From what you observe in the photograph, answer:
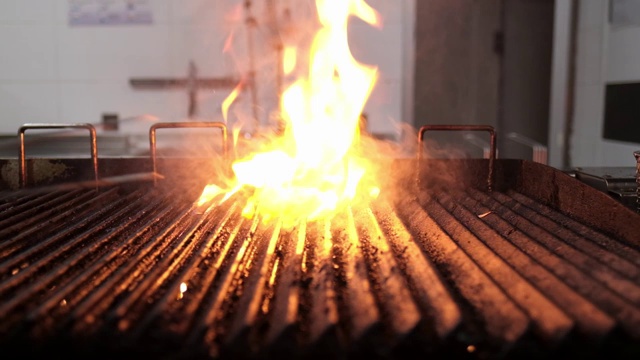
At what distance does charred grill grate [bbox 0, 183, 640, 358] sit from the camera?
2.42 feet

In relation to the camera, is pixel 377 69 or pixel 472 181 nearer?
pixel 472 181

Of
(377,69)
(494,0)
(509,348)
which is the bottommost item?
(509,348)

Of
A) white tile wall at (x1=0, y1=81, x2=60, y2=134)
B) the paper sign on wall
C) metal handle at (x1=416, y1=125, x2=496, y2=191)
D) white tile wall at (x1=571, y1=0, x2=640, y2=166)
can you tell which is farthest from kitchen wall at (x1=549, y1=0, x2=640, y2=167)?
white tile wall at (x1=0, y1=81, x2=60, y2=134)

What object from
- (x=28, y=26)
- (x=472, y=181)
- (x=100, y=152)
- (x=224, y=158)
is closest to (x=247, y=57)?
(x=100, y=152)

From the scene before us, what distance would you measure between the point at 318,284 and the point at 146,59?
109 inches

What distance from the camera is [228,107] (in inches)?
132

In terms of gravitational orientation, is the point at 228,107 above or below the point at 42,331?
above

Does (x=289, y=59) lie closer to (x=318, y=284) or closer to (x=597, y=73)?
(x=597, y=73)

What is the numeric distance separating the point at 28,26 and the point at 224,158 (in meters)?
2.23

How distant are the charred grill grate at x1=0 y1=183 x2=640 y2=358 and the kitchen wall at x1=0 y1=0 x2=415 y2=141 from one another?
1.91 metres

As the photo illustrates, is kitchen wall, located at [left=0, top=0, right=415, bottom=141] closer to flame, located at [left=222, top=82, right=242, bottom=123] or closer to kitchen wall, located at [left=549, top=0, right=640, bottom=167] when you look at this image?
flame, located at [left=222, top=82, right=242, bottom=123]

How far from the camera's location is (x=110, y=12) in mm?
3367

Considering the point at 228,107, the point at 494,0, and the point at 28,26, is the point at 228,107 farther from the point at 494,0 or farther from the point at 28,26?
the point at 494,0

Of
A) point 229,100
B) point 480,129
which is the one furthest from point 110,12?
point 480,129
